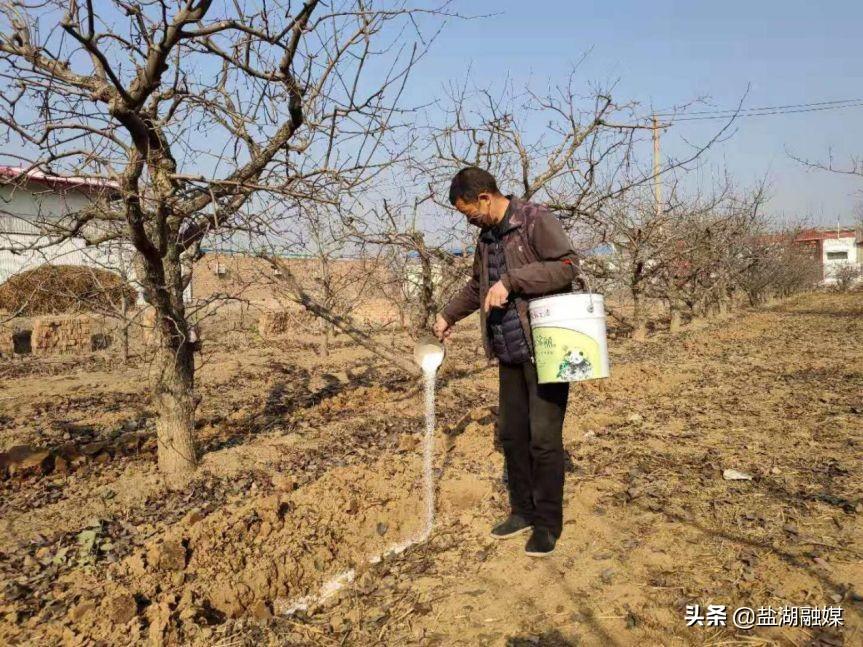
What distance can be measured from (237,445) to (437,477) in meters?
1.83

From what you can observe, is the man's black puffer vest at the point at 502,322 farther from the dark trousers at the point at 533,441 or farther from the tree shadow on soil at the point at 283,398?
the tree shadow on soil at the point at 283,398

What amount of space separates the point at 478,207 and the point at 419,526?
176 cm

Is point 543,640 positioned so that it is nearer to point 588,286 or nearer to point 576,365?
point 576,365

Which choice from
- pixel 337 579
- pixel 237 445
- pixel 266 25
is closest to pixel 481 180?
pixel 266 25

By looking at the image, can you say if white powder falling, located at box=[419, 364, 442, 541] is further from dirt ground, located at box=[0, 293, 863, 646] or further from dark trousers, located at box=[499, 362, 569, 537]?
dark trousers, located at box=[499, 362, 569, 537]

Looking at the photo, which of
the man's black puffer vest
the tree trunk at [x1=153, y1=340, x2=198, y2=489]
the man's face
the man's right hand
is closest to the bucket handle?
the man's black puffer vest

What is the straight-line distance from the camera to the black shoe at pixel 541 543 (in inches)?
107

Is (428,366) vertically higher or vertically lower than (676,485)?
higher

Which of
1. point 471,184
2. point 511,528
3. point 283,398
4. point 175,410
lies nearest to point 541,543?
point 511,528

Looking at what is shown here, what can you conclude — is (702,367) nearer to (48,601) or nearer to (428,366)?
(428,366)

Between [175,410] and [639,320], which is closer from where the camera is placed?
[175,410]

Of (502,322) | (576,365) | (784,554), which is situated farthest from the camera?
(502,322)

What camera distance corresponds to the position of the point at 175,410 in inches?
161

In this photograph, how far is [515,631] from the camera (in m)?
2.24
